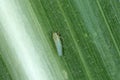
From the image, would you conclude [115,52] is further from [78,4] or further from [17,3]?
[17,3]

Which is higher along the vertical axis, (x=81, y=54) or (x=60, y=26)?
(x=60, y=26)

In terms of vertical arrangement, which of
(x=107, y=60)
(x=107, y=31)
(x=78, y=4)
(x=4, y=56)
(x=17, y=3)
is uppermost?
(x=17, y=3)

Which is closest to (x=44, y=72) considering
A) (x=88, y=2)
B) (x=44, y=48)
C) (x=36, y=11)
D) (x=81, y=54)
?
(x=44, y=48)

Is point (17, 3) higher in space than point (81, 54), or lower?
higher

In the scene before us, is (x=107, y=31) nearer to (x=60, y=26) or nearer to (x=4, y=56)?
(x=60, y=26)

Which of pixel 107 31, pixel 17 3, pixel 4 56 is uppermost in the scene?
pixel 17 3

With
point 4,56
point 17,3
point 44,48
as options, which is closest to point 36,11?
point 17,3
